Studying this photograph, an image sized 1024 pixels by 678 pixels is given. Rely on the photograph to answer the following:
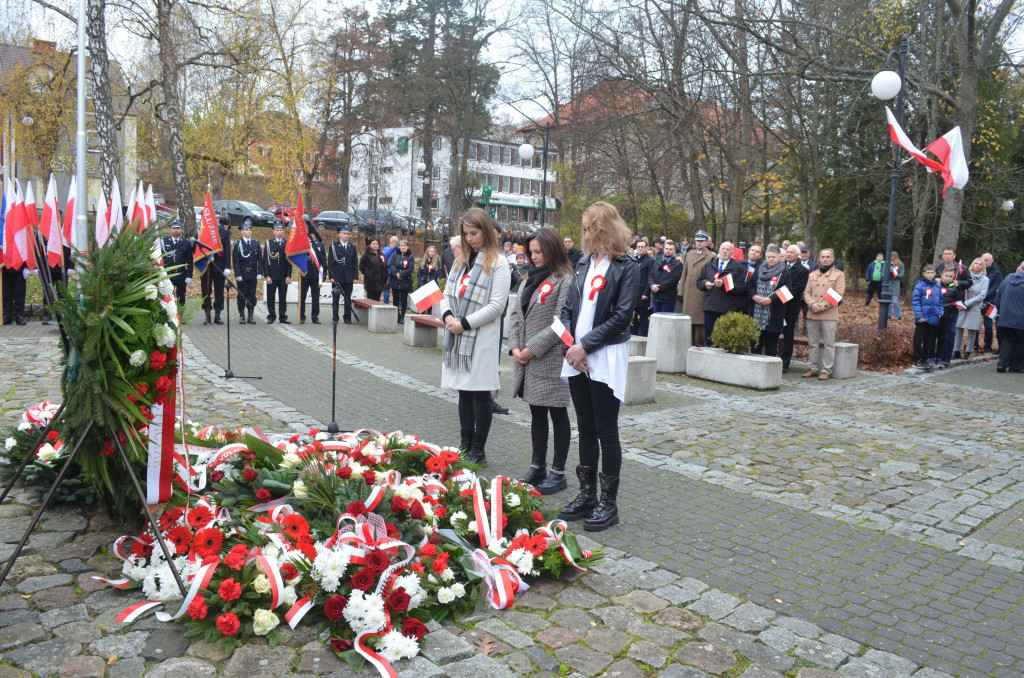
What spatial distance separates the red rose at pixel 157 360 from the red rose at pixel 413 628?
1696mm

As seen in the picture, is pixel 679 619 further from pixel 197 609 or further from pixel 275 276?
pixel 275 276

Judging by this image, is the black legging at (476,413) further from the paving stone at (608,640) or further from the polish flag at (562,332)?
the paving stone at (608,640)

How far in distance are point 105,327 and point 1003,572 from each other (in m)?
5.01

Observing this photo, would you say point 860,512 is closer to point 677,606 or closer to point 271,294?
point 677,606

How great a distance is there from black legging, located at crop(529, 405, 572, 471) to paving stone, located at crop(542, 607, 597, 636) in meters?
1.81

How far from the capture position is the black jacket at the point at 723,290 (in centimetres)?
1160

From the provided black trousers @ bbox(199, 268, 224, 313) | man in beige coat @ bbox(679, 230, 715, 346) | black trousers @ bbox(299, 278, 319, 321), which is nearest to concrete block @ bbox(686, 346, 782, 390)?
man in beige coat @ bbox(679, 230, 715, 346)

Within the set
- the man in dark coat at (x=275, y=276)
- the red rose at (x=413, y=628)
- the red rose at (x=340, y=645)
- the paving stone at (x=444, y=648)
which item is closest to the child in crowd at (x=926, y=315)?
the man in dark coat at (x=275, y=276)

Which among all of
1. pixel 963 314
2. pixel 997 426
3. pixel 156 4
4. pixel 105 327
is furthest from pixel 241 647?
pixel 156 4

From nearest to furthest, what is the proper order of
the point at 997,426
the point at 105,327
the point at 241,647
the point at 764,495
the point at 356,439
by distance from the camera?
the point at 241,647, the point at 105,327, the point at 356,439, the point at 764,495, the point at 997,426

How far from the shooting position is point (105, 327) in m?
3.74

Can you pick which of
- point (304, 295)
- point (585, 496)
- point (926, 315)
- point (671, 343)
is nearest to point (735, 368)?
point (671, 343)

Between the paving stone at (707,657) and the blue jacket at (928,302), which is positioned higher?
the blue jacket at (928,302)

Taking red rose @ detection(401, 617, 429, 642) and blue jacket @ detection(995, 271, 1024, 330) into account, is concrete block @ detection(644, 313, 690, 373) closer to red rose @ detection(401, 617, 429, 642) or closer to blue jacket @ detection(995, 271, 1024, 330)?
blue jacket @ detection(995, 271, 1024, 330)
